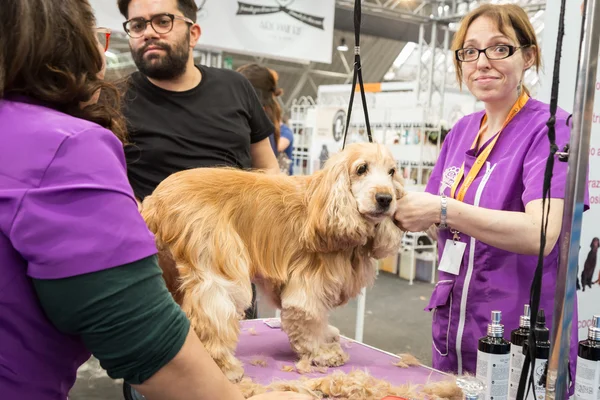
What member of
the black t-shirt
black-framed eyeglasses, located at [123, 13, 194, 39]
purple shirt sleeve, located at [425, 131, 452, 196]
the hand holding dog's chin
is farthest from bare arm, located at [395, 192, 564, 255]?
black-framed eyeglasses, located at [123, 13, 194, 39]

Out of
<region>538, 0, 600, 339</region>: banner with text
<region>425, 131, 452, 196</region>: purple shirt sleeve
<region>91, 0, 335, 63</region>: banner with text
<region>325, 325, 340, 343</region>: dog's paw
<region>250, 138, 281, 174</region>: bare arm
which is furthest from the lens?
<region>91, 0, 335, 63</region>: banner with text

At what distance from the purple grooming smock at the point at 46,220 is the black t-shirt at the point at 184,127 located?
1.37m

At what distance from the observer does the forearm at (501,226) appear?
1.54 meters

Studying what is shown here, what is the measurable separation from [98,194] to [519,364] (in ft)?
3.25

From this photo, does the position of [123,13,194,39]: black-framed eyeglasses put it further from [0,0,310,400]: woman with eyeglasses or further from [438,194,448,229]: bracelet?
[0,0,310,400]: woman with eyeglasses

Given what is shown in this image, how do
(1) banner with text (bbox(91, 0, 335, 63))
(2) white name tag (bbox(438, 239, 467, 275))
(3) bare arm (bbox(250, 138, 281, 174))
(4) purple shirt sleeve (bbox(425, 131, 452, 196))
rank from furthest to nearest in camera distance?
(1) banner with text (bbox(91, 0, 335, 63)) < (3) bare arm (bbox(250, 138, 281, 174)) < (4) purple shirt sleeve (bbox(425, 131, 452, 196)) < (2) white name tag (bbox(438, 239, 467, 275))

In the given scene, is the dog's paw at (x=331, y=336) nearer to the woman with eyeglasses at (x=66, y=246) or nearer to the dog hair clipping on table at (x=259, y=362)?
the dog hair clipping on table at (x=259, y=362)

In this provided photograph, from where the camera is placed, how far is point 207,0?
236 inches

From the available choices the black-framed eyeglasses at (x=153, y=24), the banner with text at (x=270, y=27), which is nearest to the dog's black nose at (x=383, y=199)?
the black-framed eyeglasses at (x=153, y=24)

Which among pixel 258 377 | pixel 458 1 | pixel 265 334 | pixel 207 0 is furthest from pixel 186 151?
pixel 458 1

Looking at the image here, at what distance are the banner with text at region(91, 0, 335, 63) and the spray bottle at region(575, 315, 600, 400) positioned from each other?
5350 mm

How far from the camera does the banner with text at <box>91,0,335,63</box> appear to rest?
19.9 feet

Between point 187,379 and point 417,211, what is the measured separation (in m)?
1.04

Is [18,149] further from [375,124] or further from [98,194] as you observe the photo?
[375,124]
